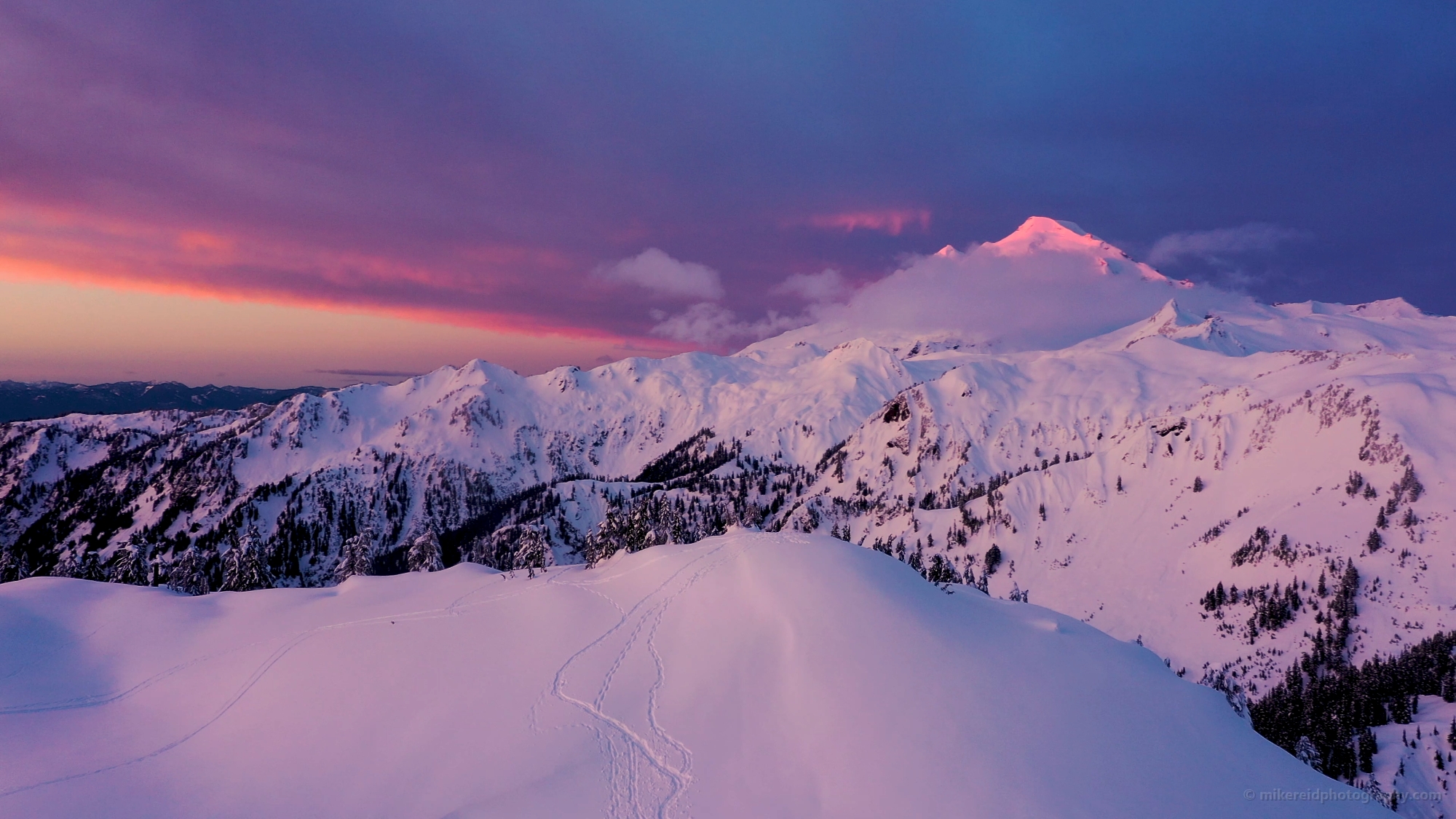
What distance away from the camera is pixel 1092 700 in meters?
30.0

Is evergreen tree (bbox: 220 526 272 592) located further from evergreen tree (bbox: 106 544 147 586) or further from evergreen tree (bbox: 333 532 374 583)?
evergreen tree (bbox: 333 532 374 583)

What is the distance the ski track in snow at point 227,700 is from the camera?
25.9 meters

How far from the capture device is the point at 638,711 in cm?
2862

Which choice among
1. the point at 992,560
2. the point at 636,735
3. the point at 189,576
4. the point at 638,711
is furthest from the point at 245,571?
the point at 992,560

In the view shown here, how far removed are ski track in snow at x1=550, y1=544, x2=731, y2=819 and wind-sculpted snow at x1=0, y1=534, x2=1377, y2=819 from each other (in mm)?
145

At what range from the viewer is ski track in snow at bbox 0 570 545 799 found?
25.9 m

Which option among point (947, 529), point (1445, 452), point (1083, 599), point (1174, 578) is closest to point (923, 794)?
point (1083, 599)

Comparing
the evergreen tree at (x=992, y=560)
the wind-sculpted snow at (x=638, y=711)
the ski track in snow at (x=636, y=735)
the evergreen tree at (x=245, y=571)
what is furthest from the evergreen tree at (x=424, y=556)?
the evergreen tree at (x=992, y=560)

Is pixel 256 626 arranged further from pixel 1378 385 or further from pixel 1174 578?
pixel 1378 385

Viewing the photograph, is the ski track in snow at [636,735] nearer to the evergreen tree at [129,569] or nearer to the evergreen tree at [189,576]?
the evergreen tree at [189,576]

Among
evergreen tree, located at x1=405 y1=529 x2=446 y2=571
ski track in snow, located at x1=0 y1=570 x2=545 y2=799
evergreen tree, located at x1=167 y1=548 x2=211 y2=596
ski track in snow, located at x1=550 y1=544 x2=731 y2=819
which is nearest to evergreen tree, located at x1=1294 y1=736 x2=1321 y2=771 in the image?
ski track in snow, located at x1=550 y1=544 x2=731 y2=819

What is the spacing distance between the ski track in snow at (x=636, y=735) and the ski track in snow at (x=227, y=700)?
484 inches

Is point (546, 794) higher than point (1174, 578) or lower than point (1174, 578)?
higher

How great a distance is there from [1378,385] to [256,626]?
774 ft
